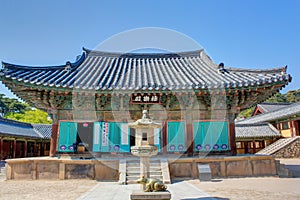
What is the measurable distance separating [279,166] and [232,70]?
5610 mm

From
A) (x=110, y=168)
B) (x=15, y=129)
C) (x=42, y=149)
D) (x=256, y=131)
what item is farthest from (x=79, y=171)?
(x=256, y=131)

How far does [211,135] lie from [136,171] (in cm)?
458

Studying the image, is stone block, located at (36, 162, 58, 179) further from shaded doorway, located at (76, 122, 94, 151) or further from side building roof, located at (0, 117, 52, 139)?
side building roof, located at (0, 117, 52, 139)

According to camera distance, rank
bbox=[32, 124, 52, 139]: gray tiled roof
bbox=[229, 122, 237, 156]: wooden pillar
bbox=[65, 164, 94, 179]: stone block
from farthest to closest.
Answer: bbox=[32, 124, 52, 139]: gray tiled roof, bbox=[229, 122, 237, 156]: wooden pillar, bbox=[65, 164, 94, 179]: stone block

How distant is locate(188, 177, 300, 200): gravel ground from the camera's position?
725 cm

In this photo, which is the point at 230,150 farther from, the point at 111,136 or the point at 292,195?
the point at 111,136

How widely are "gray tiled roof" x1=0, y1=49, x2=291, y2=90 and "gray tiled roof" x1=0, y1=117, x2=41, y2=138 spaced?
13204 millimetres

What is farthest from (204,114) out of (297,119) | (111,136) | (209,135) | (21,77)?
(297,119)

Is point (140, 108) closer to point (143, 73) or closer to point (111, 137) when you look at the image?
point (111, 137)

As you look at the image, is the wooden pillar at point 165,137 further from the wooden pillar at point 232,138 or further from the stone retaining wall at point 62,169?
the wooden pillar at point 232,138

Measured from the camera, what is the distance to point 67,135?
12.3m

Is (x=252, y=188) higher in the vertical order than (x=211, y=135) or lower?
lower

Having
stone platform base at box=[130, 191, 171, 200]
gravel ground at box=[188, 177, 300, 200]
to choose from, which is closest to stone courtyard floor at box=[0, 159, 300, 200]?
gravel ground at box=[188, 177, 300, 200]

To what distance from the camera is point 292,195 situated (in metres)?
7.24
